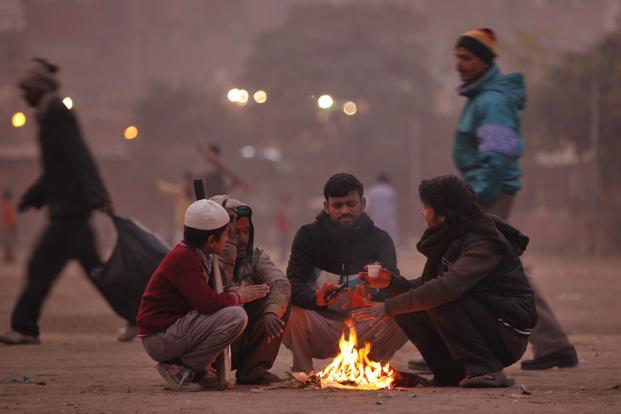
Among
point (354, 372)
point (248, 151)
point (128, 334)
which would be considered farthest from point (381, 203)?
point (248, 151)

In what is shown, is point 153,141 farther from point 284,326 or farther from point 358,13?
point 284,326

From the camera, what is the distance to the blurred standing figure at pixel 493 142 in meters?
7.94

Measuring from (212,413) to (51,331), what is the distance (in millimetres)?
5961

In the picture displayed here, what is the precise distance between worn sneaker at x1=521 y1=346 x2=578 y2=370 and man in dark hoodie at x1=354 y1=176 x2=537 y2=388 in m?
1.37

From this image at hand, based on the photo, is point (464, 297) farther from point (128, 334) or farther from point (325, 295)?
point (128, 334)

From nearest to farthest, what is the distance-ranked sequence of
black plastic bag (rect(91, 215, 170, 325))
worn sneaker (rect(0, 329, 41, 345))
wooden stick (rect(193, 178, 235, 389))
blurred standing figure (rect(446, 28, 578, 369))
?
wooden stick (rect(193, 178, 235, 389)) < blurred standing figure (rect(446, 28, 578, 369)) < worn sneaker (rect(0, 329, 41, 345)) < black plastic bag (rect(91, 215, 170, 325))

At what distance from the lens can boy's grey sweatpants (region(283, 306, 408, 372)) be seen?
6.98 m

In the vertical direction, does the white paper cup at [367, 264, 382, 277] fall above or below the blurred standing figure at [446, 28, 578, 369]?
below

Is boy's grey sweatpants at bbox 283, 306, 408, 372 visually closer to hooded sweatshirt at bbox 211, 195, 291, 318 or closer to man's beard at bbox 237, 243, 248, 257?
hooded sweatshirt at bbox 211, 195, 291, 318

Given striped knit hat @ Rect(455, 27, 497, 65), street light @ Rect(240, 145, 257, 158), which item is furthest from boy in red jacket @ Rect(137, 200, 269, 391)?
street light @ Rect(240, 145, 257, 158)

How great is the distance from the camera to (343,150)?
49.3 m

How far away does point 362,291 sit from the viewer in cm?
681

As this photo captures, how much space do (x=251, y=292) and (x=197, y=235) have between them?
0.43 meters

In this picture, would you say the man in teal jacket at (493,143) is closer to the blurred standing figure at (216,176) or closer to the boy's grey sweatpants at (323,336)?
the boy's grey sweatpants at (323,336)
